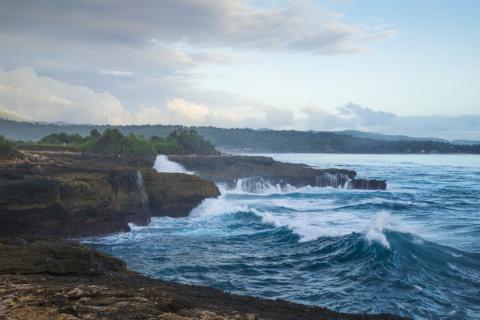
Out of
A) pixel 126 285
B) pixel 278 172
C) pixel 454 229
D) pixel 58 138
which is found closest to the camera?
pixel 126 285

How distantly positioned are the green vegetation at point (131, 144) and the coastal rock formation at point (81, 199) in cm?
2124

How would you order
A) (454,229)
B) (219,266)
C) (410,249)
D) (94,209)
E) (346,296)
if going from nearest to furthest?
(346,296) < (219,266) < (410,249) < (94,209) < (454,229)

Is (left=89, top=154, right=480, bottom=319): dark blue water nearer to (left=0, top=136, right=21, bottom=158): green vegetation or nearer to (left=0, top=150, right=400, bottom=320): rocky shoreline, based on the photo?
(left=0, top=150, right=400, bottom=320): rocky shoreline

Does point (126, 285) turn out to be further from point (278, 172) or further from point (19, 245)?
point (278, 172)

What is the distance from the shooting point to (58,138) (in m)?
65.2

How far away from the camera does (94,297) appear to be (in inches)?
338

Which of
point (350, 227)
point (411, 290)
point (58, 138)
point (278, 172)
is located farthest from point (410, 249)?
point (58, 138)

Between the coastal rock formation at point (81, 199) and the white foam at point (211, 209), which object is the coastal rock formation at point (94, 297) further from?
the white foam at point (211, 209)

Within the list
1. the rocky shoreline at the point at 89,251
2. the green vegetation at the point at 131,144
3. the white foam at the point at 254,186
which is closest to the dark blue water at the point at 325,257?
the rocky shoreline at the point at 89,251

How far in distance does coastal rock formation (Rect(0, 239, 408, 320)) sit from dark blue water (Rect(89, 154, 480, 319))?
4.00 metres

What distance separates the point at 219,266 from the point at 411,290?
259 inches

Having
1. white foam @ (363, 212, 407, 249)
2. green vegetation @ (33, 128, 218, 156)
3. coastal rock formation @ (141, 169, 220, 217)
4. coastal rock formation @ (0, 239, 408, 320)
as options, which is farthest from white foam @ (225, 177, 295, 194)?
coastal rock formation @ (0, 239, 408, 320)

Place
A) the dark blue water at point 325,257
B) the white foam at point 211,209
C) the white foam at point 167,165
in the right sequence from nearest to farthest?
the dark blue water at point 325,257
the white foam at point 211,209
the white foam at point 167,165

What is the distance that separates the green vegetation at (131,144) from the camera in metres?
51.6
